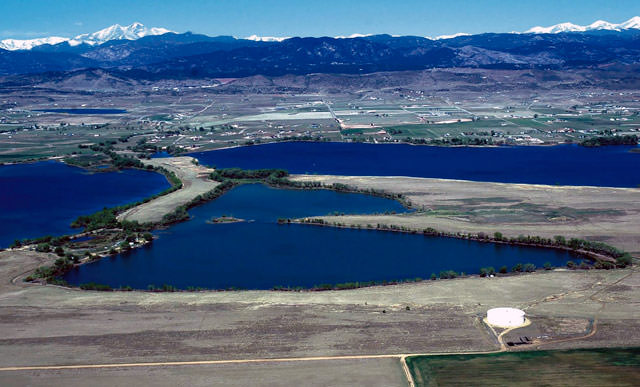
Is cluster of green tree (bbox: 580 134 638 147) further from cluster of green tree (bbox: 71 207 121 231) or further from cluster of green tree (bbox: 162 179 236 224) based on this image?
cluster of green tree (bbox: 71 207 121 231)

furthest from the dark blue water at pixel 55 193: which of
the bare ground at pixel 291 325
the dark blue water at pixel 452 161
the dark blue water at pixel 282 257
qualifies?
the dark blue water at pixel 452 161

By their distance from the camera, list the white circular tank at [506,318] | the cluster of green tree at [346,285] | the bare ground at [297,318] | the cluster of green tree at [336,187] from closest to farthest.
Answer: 1. the bare ground at [297,318]
2. the white circular tank at [506,318]
3. the cluster of green tree at [346,285]
4. the cluster of green tree at [336,187]

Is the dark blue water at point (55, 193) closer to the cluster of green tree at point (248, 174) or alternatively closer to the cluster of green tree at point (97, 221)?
the cluster of green tree at point (97, 221)

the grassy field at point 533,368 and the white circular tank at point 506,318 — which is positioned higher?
the white circular tank at point 506,318

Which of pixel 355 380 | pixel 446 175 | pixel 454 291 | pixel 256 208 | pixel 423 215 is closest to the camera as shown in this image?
pixel 355 380

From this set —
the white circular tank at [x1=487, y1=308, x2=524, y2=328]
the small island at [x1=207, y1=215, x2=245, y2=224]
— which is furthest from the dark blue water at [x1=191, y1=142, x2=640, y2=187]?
the white circular tank at [x1=487, y1=308, x2=524, y2=328]

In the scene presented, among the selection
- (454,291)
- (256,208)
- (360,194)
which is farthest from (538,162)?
(454,291)

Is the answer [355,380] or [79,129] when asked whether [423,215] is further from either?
[79,129]
